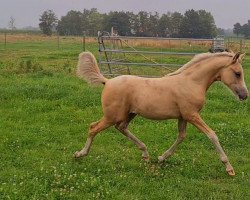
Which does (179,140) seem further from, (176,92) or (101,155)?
(101,155)

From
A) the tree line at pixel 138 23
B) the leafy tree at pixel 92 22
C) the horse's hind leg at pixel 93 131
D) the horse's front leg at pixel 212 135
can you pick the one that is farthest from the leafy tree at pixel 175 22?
the horse's front leg at pixel 212 135

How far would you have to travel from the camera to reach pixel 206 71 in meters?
7.73

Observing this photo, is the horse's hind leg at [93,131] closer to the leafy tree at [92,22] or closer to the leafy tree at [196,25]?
the leafy tree at [196,25]

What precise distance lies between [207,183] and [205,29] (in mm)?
70960

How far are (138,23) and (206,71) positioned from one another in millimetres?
83969

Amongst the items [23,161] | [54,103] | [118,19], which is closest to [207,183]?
[23,161]

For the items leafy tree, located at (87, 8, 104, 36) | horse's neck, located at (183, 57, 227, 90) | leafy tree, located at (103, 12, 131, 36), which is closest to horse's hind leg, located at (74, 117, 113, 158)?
horse's neck, located at (183, 57, 227, 90)

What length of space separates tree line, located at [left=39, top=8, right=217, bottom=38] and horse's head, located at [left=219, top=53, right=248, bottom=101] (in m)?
65.7

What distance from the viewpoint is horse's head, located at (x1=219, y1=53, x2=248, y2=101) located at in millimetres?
7582

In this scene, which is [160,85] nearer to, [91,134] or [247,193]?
[91,134]

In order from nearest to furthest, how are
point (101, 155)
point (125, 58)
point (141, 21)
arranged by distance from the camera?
1. point (101, 155)
2. point (125, 58)
3. point (141, 21)

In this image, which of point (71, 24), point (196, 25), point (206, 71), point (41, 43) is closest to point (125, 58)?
point (206, 71)

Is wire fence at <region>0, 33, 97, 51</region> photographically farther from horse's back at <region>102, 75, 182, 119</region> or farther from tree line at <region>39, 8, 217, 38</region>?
horse's back at <region>102, 75, 182, 119</region>

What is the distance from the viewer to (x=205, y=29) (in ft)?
248
